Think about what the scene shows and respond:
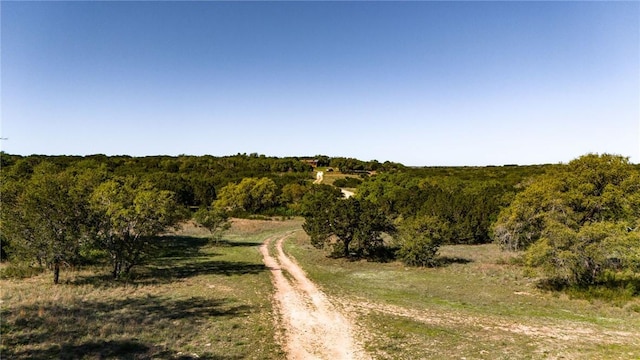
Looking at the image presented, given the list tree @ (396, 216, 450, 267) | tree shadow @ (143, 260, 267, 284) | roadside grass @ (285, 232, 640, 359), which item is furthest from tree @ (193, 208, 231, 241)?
tree @ (396, 216, 450, 267)

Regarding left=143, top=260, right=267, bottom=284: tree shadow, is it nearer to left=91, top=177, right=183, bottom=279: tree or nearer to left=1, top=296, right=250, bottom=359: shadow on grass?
left=91, top=177, right=183, bottom=279: tree

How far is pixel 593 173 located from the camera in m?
26.5

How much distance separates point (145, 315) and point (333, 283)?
1314cm

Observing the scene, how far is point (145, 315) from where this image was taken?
1916 cm

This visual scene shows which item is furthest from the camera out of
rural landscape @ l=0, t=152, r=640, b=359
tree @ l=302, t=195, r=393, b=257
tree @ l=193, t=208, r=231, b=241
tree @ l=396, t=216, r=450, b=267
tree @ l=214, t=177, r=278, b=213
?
tree @ l=214, t=177, r=278, b=213

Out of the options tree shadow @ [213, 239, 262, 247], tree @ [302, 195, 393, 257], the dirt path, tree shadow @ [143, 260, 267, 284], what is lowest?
tree shadow @ [213, 239, 262, 247]

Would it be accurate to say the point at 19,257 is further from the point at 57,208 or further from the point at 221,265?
the point at 221,265

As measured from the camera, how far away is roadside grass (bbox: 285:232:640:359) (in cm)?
1495

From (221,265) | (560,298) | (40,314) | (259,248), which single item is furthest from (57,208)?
(560,298)

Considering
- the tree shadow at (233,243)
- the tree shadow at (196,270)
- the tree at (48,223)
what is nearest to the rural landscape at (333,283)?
the tree at (48,223)

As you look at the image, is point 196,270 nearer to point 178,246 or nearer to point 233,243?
point 178,246

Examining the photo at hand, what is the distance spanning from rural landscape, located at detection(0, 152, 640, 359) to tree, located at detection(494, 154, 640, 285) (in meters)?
0.12

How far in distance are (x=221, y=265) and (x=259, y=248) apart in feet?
34.8

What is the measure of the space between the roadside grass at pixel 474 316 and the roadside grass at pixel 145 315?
5086 mm
